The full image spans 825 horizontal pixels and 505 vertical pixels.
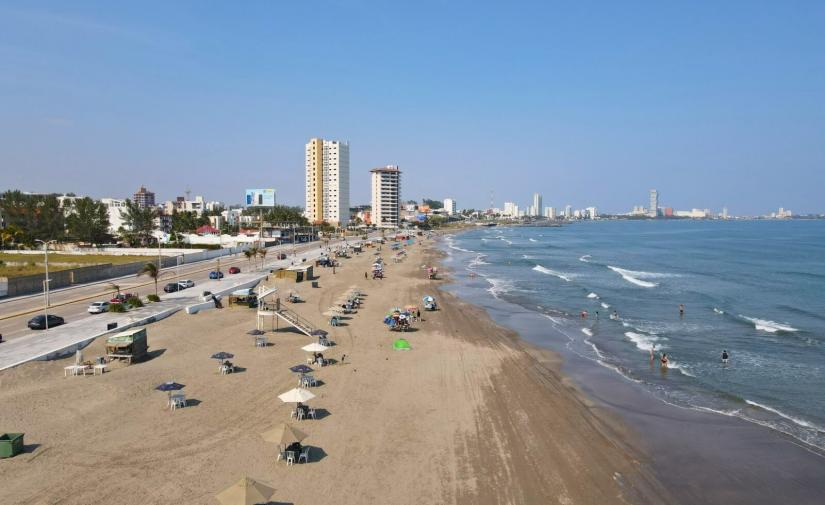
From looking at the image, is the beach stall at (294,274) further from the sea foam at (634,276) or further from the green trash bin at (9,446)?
the green trash bin at (9,446)

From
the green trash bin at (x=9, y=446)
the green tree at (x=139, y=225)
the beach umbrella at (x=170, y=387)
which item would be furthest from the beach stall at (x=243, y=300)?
the green tree at (x=139, y=225)

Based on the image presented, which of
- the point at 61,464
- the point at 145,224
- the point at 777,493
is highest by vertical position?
the point at 145,224

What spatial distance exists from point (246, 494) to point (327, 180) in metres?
186

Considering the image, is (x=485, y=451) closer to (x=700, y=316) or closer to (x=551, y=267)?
(x=700, y=316)

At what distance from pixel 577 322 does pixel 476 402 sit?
69.0 ft

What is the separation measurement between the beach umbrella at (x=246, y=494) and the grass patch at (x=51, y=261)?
5020 centimetres

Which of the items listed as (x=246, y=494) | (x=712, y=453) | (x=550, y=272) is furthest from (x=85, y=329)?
(x=550, y=272)

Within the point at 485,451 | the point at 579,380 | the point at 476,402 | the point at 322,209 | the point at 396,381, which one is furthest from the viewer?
the point at 322,209

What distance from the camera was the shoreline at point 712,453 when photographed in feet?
54.5

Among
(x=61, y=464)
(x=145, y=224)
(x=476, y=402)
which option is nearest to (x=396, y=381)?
(x=476, y=402)

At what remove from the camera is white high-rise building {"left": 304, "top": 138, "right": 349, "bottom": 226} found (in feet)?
631

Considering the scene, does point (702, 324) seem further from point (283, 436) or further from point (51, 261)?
point (51, 261)

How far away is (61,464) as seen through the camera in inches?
626

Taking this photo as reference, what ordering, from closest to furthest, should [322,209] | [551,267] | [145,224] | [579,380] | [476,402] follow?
[476,402] < [579,380] < [551,267] < [145,224] < [322,209]
